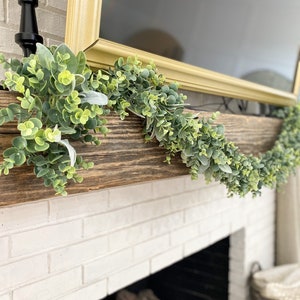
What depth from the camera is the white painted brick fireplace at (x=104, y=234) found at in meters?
0.87

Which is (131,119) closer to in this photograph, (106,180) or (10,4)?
(106,180)

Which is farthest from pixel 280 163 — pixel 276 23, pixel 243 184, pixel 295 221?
pixel 295 221

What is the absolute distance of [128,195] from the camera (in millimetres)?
1159

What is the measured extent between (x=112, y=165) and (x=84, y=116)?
21 cm

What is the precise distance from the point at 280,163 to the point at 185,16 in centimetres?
61

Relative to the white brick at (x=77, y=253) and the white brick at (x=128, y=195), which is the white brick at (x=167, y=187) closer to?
the white brick at (x=128, y=195)

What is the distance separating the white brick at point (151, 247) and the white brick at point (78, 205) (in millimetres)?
224

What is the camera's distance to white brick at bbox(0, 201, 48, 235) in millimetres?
826

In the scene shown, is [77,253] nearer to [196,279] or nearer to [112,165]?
[112,165]

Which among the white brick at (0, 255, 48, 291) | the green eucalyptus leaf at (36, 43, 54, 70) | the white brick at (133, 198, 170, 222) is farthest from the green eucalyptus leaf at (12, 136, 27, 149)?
the white brick at (133, 198, 170, 222)

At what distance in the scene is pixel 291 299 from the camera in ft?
5.36

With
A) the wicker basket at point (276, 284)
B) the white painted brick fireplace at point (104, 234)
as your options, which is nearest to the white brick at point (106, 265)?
the white painted brick fireplace at point (104, 234)

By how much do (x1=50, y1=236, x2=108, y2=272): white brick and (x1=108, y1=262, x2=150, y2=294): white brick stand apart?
11 centimetres

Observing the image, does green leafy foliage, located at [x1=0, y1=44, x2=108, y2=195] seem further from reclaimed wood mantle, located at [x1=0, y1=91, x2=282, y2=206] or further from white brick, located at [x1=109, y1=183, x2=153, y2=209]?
white brick, located at [x1=109, y1=183, x2=153, y2=209]
